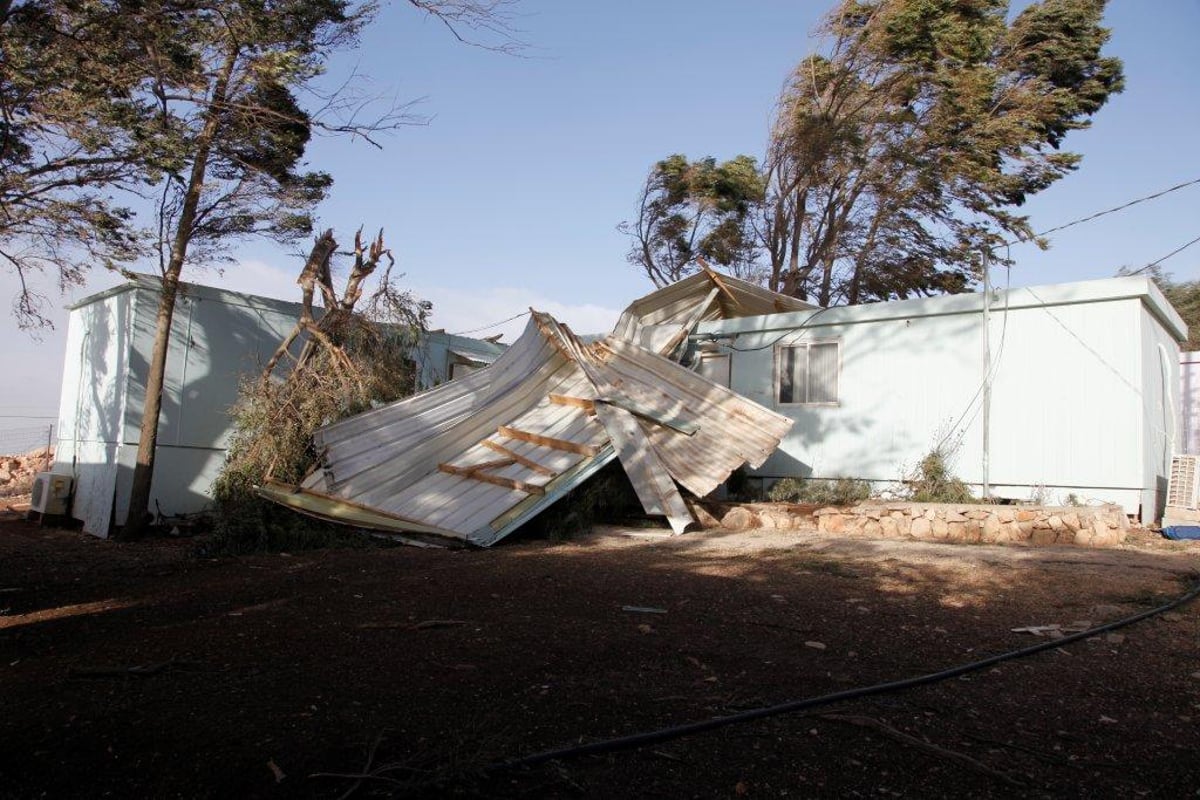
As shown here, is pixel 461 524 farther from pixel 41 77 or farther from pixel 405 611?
pixel 41 77

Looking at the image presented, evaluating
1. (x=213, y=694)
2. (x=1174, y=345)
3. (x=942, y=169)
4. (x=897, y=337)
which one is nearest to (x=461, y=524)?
(x=213, y=694)

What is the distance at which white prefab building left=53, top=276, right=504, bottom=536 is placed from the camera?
11.6 metres

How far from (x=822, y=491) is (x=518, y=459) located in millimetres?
4409

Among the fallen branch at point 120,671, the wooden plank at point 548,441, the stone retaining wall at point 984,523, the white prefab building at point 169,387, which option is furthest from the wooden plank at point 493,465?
the fallen branch at point 120,671

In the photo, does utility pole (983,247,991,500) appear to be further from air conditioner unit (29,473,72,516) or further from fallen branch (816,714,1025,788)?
air conditioner unit (29,473,72,516)

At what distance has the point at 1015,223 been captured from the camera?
1942cm

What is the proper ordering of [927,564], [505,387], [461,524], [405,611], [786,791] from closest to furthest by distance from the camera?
[786,791] → [405,611] → [927,564] → [461,524] → [505,387]

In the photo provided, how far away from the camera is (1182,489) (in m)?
10.0

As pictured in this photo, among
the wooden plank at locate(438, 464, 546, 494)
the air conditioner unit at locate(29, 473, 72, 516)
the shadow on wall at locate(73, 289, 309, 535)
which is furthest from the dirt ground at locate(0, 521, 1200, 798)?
the air conditioner unit at locate(29, 473, 72, 516)

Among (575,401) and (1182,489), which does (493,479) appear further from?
(1182,489)

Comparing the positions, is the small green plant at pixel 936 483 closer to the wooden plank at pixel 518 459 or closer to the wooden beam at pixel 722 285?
the wooden beam at pixel 722 285

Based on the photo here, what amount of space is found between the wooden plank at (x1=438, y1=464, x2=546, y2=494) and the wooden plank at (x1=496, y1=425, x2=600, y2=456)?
78 cm

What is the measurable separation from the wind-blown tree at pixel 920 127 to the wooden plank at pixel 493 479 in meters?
14.4

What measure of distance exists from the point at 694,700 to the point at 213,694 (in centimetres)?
205
